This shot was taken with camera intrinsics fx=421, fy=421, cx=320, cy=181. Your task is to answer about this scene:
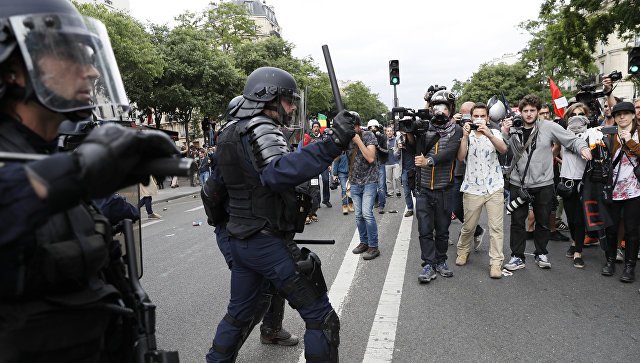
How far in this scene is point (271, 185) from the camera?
2.21 metres

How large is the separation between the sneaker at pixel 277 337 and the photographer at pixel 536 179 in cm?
289

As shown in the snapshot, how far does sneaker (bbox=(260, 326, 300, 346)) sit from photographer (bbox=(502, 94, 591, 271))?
2.89 meters

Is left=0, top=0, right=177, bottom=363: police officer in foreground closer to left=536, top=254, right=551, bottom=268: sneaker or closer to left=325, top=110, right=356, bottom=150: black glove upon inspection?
left=325, top=110, right=356, bottom=150: black glove

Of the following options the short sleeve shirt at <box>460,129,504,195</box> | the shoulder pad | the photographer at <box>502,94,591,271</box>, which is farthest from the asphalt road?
the shoulder pad

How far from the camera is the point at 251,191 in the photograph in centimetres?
247

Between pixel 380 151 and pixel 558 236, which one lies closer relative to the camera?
pixel 558 236

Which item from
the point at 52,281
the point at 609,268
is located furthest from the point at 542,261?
the point at 52,281

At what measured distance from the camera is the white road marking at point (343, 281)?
4062mm

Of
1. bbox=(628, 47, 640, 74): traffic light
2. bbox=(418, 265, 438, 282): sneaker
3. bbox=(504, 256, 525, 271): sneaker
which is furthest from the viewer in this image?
bbox=(628, 47, 640, 74): traffic light

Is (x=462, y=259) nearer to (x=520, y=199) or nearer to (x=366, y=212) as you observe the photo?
(x=520, y=199)

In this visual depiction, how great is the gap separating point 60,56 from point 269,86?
1.43 meters

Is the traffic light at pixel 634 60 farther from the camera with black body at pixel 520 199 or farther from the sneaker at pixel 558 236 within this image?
the camera with black body at pixel 520 199

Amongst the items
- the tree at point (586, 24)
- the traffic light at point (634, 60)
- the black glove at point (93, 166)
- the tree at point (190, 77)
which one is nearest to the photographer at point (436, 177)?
the black glove at point (93, 166)

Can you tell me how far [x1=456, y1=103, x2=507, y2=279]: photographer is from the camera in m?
4.78
